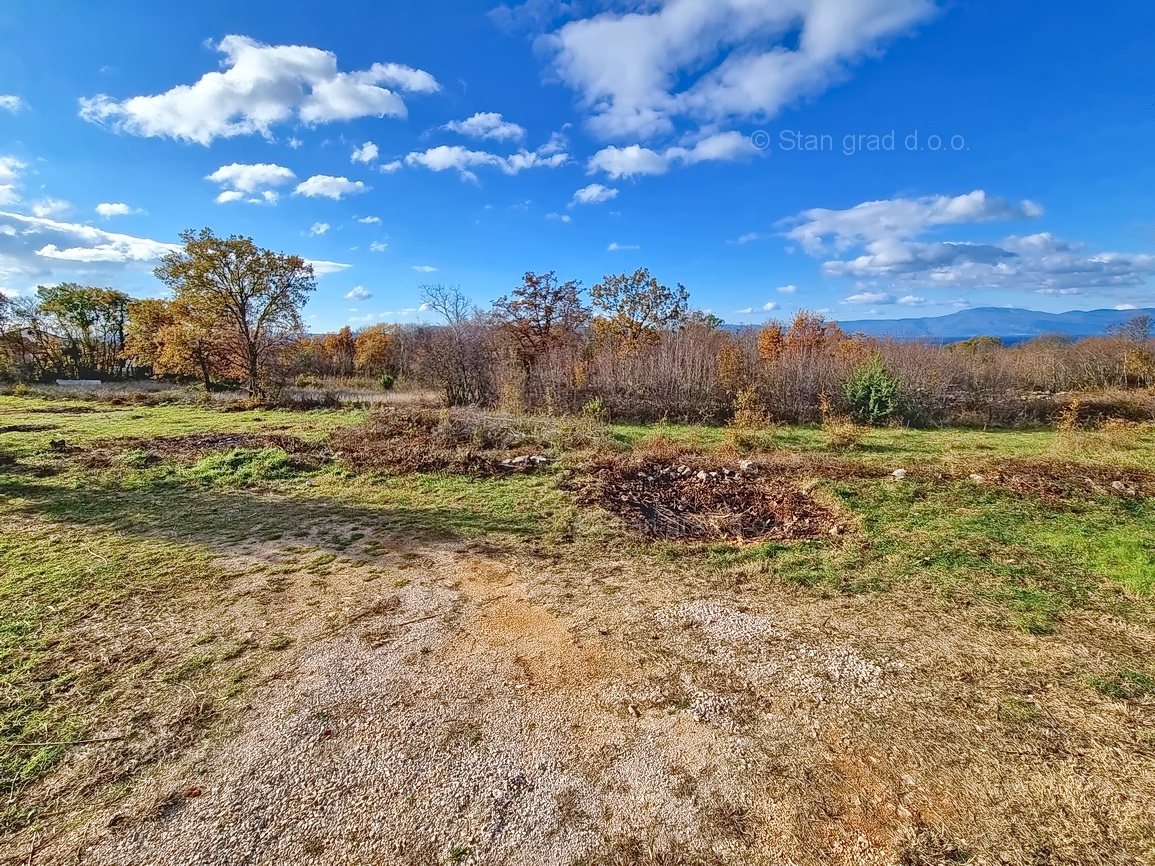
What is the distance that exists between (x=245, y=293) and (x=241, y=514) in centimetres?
1946

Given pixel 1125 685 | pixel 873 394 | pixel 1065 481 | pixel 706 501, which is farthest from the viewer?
pixel 873 394

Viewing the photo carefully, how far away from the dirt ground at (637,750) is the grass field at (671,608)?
20 mm

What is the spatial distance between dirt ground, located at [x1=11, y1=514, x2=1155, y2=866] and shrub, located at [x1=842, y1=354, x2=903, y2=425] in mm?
12365

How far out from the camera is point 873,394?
1484 centimetres

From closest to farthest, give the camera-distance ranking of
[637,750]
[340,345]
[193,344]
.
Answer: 1. [637,750]
2. [193,344]
3. [340,345]

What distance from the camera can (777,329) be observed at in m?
33.1

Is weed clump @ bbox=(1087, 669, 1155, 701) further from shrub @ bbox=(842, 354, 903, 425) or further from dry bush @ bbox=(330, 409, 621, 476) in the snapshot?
shrub @ bbox=(842, 354, 903, 425)

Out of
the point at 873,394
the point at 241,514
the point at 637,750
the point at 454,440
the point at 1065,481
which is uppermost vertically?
the point at 873,394

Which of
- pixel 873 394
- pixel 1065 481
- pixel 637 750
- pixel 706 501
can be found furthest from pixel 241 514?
pixel 873 394

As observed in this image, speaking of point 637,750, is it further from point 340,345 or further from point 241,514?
point 340,345

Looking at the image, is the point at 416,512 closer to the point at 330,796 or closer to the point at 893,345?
the point at 330,796

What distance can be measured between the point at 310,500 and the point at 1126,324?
36.5 m

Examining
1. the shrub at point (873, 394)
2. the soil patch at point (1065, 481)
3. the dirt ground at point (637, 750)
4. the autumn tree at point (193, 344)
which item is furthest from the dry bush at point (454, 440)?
the autumn tree at point (193, 344)

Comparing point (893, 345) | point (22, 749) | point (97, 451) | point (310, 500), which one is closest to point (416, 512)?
point (310, 500)
